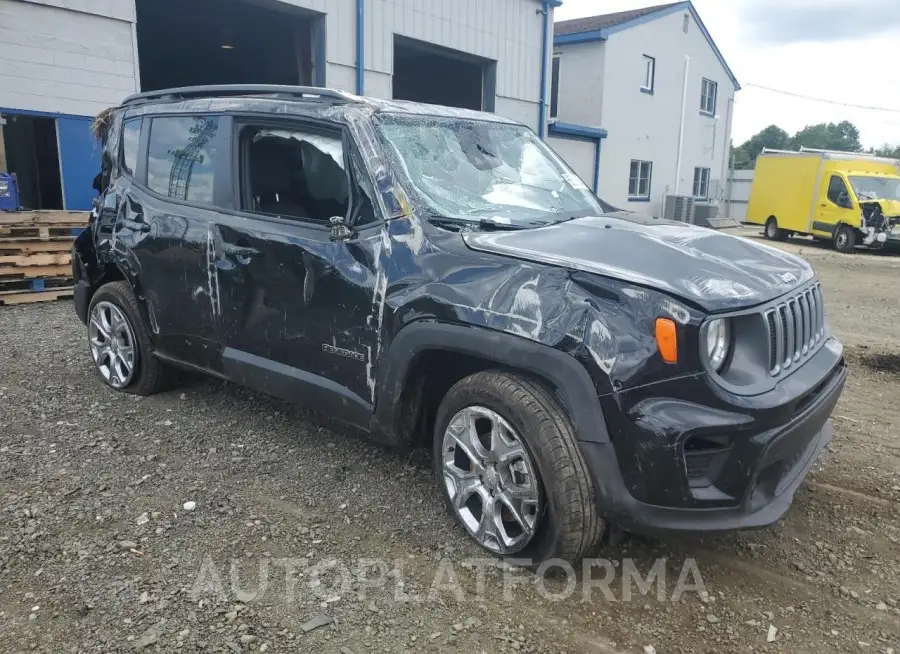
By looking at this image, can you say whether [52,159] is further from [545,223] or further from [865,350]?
[865,350]

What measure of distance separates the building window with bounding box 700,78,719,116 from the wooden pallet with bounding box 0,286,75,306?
2368 centimetres

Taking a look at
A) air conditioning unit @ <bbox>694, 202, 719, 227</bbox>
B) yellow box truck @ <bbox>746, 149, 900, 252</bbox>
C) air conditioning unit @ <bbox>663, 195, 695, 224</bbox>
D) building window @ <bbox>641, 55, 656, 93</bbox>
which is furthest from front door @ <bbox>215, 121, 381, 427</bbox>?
air conditioning unit @ <bbox>694, 202, 719, 227</bbox>

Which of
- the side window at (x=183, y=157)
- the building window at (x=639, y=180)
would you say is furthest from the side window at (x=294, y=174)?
the building window at (x=639, y=180)

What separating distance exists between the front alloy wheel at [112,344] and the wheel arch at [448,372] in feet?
7.84

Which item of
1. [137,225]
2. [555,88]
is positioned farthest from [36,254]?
[555,88]

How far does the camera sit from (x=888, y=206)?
1764 centimetres

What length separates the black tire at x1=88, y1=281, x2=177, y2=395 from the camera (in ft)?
15.6

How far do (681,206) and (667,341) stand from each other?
75.6ft

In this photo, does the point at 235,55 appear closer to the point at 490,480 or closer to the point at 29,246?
the point at 29,246

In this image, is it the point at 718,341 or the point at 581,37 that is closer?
the point at 718,341

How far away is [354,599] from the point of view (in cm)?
281

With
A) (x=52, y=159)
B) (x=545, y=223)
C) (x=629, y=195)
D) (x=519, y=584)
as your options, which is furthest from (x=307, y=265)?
(x=629, y=195)

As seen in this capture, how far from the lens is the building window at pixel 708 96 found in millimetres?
26252

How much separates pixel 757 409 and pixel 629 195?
2137 centimetres
